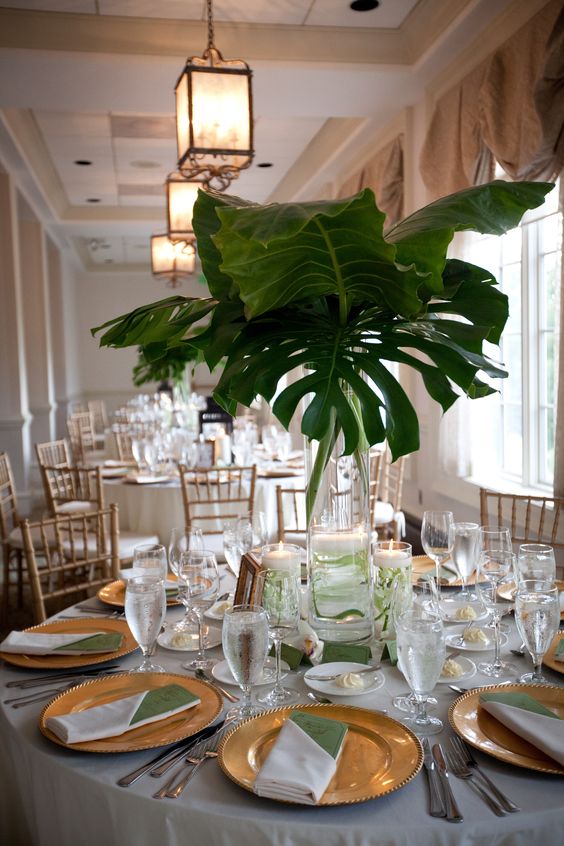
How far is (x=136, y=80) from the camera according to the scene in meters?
5.00

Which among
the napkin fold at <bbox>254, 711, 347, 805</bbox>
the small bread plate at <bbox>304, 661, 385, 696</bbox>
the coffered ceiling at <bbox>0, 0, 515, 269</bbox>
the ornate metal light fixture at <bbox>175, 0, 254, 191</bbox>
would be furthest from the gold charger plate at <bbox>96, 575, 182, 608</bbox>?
the coffered ceiling at <bbox>0, 0, 515, 269</bbox>

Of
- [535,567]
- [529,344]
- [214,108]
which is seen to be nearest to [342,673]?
[535,567]

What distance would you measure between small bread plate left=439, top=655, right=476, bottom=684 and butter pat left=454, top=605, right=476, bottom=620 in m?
0.26

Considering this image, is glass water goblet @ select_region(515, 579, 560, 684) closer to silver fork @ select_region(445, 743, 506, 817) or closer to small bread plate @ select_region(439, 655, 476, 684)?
small bread plate @ select_region(439, 655, 476, 684)

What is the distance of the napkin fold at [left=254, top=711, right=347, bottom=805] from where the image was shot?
1165 mm

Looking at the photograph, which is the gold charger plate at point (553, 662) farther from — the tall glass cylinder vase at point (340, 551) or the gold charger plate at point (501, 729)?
the tall glass cylinder vase at point (340, 551)

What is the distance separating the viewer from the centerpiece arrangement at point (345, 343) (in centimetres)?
153

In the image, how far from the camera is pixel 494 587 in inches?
68.6

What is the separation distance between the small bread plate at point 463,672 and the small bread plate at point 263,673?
12.7 inches

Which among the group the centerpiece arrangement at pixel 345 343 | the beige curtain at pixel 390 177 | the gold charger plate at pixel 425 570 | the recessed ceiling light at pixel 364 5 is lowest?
the gold charger plate at pixel 425 570

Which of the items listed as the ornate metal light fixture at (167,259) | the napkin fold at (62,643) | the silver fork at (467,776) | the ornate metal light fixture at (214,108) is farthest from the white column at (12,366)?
the silver fork at (467,776)

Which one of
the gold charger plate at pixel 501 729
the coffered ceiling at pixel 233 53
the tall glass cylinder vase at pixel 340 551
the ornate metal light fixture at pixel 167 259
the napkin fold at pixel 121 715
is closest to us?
the gold charger plate at pixel 501 729

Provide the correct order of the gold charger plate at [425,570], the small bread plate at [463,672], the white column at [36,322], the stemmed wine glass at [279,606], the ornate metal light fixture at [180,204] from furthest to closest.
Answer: the white column at [36,322] < the ornate metal light fixture at [180,204] < the gold charger plate at [425,570] < the small bread plate at [463,672] < the stemmed wine glass at [279,606]

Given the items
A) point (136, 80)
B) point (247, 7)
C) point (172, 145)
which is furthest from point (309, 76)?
point (172, 145)
